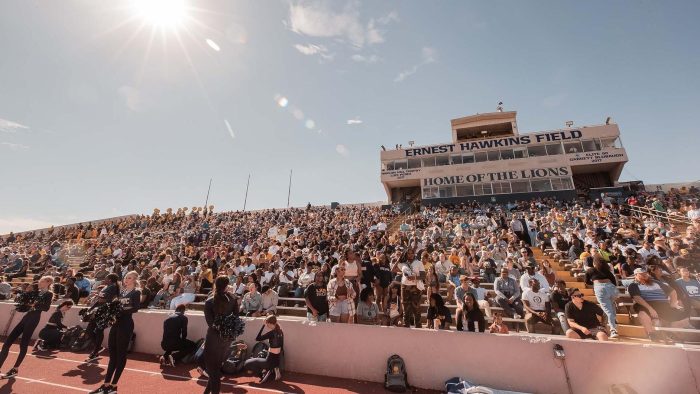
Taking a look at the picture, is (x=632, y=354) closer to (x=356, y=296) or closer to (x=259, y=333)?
(x=356, y=296)

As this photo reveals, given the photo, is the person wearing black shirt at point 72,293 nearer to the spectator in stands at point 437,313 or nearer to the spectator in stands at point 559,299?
the spectator in stands at point 437,313

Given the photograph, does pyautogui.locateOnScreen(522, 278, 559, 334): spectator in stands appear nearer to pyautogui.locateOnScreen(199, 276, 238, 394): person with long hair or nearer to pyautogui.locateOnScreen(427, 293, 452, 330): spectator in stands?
pyautogui.locateOnScreen(427, 293, 452, 330): spectator in stands

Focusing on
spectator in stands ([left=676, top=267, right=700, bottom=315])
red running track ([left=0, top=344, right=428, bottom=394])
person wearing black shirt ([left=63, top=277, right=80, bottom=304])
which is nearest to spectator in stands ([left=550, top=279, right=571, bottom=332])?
spectator in stands ([left=676, top=267, right=700, bottom=315])

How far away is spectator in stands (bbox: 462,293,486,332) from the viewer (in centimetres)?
627

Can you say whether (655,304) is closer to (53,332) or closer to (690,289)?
A: (690,289)

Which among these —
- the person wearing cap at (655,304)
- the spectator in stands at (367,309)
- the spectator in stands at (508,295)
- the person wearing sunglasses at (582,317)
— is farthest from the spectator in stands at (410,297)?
the person wearing cap at (655,304)

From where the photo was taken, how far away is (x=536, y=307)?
723cm

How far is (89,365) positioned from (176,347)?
2058mm

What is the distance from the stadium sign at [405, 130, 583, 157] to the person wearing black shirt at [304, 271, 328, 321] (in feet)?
84.3

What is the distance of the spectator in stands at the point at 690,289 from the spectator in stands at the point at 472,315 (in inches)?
173

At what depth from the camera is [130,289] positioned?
5027mm

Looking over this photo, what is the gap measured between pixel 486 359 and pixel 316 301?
12.4 feet

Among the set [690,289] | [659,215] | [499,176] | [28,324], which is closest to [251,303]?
[28,324]

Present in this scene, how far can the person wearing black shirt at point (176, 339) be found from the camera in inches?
258
